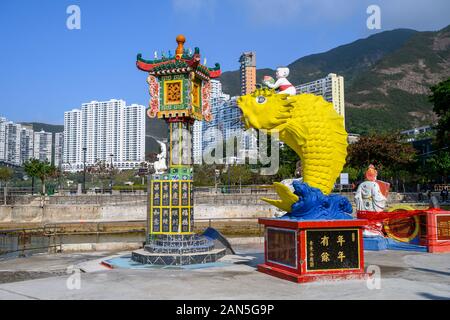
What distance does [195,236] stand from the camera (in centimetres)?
1214

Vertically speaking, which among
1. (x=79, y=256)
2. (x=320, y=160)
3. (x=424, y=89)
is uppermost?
(x=424, y=89)

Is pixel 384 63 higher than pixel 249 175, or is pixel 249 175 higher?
pixel 384 63

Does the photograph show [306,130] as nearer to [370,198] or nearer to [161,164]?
[161,164]

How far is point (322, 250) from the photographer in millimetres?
8484

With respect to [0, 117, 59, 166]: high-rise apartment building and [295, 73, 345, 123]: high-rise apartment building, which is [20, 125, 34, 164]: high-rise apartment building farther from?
[295, 73, 345, 123]: high-rise apartment building

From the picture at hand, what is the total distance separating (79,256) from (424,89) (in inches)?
5543

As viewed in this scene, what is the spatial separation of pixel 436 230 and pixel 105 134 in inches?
3842

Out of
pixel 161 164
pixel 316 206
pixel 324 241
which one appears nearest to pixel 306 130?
pixel 316 206

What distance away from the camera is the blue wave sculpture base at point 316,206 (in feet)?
28.6

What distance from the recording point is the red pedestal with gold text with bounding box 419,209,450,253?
1345 cm

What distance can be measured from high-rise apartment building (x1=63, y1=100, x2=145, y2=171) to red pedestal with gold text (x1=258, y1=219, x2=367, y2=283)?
93.6 metres
